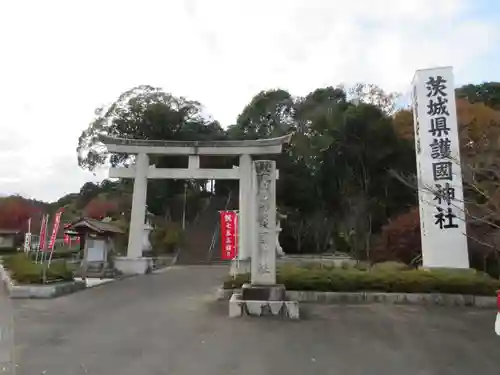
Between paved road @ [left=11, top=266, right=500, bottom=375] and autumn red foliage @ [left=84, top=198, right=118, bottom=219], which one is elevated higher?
autumn red foliage @ [left=84, top=198, right=118, bottom=219]

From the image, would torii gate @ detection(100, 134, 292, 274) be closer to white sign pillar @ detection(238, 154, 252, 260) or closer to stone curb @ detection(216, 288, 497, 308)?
white sign pillar @ detection(238, 154, 252, 260)

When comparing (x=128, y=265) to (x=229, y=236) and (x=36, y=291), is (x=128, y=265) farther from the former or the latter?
(x=36, y=291)

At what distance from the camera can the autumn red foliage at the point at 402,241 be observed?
64.2ft

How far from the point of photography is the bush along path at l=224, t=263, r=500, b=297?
1186 cm

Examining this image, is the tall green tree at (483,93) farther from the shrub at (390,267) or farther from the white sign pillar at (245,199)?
the shrub at (390,267)

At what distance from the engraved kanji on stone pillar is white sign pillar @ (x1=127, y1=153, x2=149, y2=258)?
38.5 feet

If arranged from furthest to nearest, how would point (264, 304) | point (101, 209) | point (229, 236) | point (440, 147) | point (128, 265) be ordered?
point (101, 209) → point (128, 265) → point (229, 236) → point (440, 147) → point (264, 304)

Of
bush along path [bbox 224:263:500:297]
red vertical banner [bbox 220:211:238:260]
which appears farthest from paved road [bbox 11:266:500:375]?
red vertical banner [bbox 220:211:238:260]

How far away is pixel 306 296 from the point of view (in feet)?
39.0

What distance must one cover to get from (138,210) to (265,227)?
39.4 ft

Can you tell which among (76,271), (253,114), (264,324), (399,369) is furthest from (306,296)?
Result: (253,114)

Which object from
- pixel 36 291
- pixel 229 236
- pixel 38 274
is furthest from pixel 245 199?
pixel 36 291

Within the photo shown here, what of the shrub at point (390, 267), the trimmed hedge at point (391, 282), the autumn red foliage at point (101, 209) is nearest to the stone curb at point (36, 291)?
the trimmed hedge at point (391, 282)

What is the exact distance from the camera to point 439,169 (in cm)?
1456
